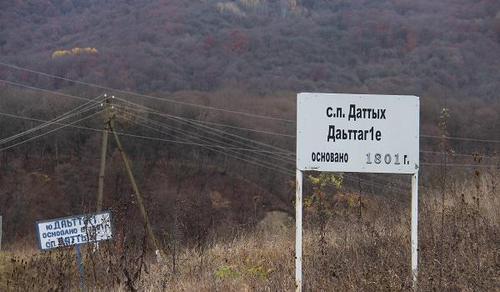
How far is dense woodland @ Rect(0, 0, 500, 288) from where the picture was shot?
53.5 m

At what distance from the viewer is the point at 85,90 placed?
58844mm

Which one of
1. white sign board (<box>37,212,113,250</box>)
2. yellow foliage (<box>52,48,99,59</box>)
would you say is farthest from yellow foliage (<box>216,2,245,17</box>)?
white sign board (<box>37,212,113,250</box>)

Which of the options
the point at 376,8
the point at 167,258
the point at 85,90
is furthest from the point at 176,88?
the point at 167,258

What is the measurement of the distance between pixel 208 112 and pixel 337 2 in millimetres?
45918

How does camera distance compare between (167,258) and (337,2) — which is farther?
(337,2)

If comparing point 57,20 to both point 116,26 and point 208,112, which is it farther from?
point 208,112

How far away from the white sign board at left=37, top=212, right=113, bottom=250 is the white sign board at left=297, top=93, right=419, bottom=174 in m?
2.43

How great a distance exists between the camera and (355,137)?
5949mm

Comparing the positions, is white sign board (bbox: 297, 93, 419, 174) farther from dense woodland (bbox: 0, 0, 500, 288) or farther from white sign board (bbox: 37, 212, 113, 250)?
dense woodland (bbox: 0, 0, 500, 288)

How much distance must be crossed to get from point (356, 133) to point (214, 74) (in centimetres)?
7088

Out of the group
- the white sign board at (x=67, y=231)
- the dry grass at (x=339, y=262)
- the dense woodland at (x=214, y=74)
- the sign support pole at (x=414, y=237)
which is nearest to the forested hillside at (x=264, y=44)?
the dense woodland at (x=214, y=74)

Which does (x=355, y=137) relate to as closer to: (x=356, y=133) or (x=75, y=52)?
(x=356, y=133)

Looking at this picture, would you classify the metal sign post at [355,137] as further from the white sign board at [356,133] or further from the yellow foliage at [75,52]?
the yellow foliage at [75,52]

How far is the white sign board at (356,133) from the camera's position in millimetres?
5910
